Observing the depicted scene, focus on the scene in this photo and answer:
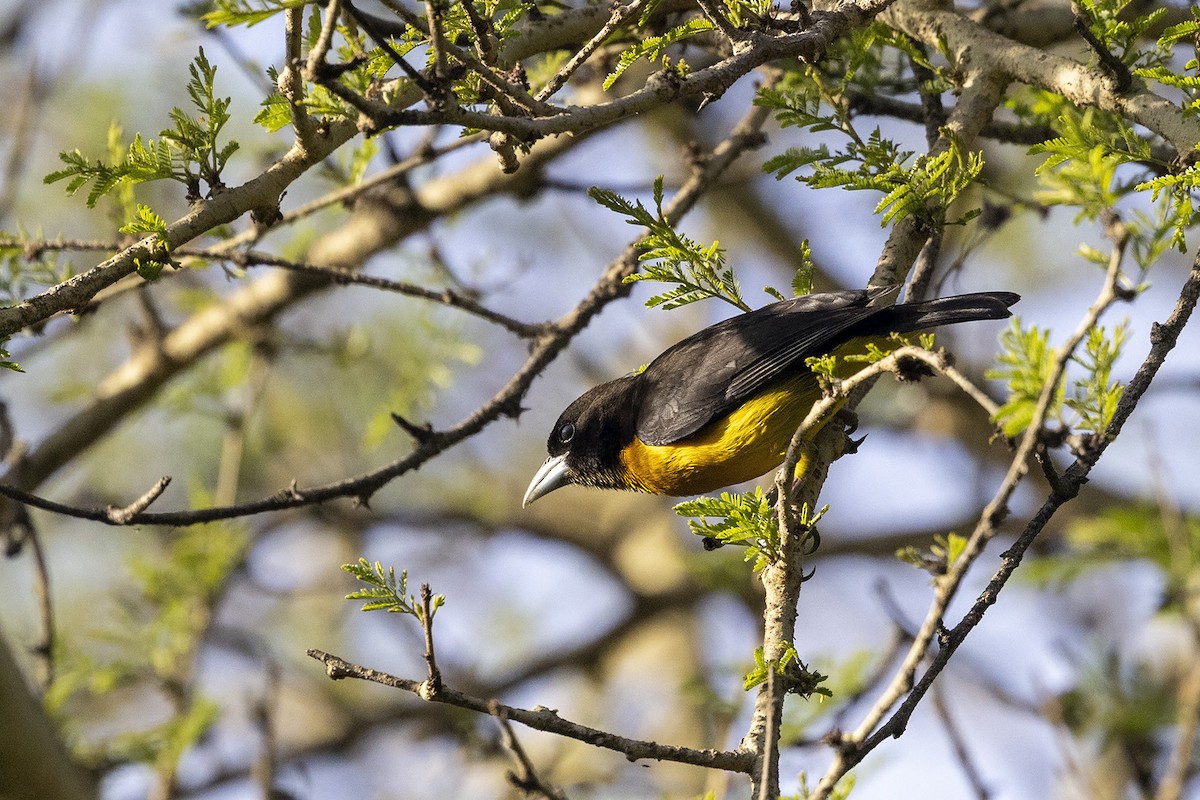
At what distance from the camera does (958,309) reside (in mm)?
3621

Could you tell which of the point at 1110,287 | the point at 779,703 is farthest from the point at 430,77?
the point at 779,703

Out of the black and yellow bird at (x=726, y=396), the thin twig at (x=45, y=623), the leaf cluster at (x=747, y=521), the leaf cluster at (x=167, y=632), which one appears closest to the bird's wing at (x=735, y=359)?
the black and yellow bird at (x=726, y=396)

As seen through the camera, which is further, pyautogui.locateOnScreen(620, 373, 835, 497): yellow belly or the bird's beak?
the bird's beak

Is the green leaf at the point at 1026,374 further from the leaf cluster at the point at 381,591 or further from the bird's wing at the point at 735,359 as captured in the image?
the bird's wing at the point at 735,359

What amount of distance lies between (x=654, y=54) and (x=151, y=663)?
164 inches

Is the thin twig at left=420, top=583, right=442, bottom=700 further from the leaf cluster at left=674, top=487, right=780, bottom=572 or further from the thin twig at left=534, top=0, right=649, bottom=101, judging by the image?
the thin twig at left=534, top=0, right=649, bottom=101

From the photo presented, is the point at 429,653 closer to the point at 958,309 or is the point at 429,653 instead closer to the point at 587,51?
the point at 587,51

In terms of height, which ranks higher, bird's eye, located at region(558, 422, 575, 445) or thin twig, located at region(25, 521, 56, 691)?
bird's eye, located at region(558, 422, 575, 445)

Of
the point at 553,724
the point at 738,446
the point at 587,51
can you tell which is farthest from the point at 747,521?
the point at 738,446

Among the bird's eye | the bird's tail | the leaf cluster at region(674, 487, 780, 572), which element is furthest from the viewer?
the bird's eye

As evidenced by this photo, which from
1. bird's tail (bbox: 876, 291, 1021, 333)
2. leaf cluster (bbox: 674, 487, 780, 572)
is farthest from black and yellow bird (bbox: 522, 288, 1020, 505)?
leaf cluster (bbox: 674, 487, 780, 572)

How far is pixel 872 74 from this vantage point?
4367 mm

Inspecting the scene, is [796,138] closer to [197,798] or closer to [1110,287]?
[197,798]

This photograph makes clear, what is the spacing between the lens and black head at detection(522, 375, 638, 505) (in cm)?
488
